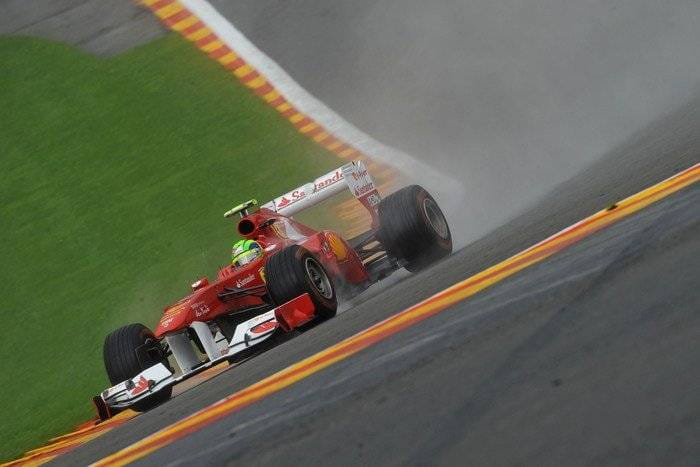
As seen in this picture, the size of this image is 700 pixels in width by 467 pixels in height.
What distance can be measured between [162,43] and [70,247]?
3.92m

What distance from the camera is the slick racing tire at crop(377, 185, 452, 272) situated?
394 inches

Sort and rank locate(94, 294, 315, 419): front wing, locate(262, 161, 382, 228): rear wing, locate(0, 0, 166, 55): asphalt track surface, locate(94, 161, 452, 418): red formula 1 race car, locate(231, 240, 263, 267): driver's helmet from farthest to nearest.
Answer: locate(0, 0, 166, 55): asphalt track surface → locate(262, 161, 382, 228): rear wing → locate(231, 240, 263, 267): driver's helmet → locate(94, 161, 452, 418): red formula 1 race car → locate(94, 294, 315, 419): front wing

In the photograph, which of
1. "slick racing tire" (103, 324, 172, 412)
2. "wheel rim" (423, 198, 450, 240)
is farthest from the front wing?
"wheel rim" (423, 198, 450, 240)

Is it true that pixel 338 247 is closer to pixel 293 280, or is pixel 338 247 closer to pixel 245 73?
pixel 293 280

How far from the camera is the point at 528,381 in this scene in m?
3.55

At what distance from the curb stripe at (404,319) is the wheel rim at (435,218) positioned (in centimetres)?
429

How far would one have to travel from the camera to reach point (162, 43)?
15.7 meters

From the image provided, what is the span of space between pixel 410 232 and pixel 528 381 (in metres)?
6.46

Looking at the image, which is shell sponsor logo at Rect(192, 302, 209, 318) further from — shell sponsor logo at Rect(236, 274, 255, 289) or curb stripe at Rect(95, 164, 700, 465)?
curb stripe at Rect(95, 164, 700, 465)

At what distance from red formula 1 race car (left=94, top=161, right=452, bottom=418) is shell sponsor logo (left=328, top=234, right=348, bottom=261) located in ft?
0.04

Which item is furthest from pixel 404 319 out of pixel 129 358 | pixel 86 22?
pixel 86 22

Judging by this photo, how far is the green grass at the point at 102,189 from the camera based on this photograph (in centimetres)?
1116

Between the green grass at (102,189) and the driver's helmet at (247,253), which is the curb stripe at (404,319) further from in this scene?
the green grass at (102,189)

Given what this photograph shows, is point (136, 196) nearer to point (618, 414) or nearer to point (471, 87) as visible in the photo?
point (471, 87)
